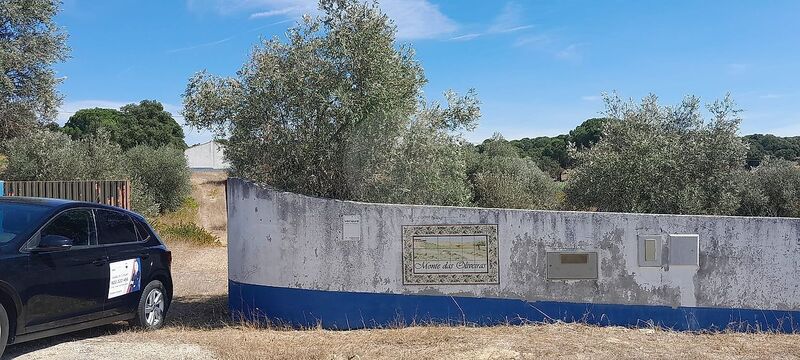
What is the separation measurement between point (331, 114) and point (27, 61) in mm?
11688

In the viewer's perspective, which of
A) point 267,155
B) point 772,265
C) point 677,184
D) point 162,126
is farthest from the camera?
point 162,126

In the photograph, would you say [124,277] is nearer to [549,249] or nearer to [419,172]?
[419,172]

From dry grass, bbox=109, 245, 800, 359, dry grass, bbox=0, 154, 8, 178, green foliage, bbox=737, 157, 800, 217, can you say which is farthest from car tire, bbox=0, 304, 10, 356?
green foliage, bbox=737, 157, 800, 217

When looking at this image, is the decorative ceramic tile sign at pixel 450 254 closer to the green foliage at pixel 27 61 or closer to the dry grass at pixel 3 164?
the green foliage at pixel 27 61

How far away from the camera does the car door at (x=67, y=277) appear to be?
6418 mm

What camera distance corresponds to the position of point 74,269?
6941mm

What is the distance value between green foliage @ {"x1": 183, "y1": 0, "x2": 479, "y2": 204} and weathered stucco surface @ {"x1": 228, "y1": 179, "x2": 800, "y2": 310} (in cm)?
121

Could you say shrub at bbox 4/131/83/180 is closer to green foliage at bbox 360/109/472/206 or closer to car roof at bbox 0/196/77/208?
car roof at bbox 0/196/77/208

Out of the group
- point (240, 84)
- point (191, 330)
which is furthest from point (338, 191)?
point (191, 330)

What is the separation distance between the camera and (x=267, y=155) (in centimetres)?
931

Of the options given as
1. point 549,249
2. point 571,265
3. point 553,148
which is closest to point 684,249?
point 571,265

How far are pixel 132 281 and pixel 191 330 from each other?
3.08 ft

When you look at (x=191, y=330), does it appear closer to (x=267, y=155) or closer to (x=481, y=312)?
(x=267, y=155)

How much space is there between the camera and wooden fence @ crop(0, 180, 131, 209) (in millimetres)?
16047
